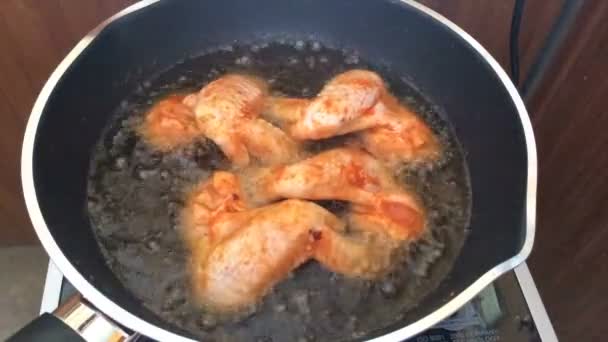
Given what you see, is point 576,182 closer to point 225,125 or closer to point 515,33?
point 515,33

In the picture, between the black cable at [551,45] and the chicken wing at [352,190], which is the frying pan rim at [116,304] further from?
the black cable at [551,45]

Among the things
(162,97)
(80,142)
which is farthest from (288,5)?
(80,142)

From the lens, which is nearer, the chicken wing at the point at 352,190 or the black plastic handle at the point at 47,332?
the black plastic handle at the point at 47,332

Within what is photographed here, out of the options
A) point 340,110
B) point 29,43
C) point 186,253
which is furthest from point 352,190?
point 29,43

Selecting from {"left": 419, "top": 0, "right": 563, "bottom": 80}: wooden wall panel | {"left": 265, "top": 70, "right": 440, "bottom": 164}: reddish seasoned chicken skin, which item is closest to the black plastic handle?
{"left": 265, "top": 70, "right": 440, "bottom": 164}: reddish seasoned chicken skin

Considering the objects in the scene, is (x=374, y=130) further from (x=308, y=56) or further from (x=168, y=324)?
(x=168, y=324)

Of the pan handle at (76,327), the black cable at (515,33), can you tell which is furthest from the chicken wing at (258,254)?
the black cable at (515,33)
